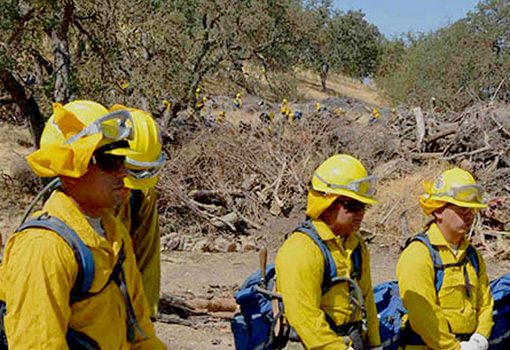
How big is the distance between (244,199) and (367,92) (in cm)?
3870

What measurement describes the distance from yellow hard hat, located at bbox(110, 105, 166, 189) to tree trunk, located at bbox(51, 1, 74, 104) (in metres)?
9.41

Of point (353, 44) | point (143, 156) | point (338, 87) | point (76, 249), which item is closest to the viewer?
point (76, 249)

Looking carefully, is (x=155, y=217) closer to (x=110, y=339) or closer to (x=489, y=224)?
(x=110, y=339)

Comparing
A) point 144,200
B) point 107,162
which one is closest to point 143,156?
point 107,162

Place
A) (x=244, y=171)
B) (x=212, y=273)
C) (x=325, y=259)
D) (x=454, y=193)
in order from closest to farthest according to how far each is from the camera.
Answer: (x=325, y=259) < (x=454, y=193) < (x=212, y=273) < (x=244, y=171)

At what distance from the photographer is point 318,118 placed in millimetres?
14883

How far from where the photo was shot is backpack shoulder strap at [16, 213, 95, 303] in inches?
81.1

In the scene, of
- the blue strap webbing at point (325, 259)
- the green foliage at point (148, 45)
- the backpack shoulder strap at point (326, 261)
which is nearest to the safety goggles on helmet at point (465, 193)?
the blue strap webbing at point (325, 259)

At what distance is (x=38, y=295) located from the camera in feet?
6.34

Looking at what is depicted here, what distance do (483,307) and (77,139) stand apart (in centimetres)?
270

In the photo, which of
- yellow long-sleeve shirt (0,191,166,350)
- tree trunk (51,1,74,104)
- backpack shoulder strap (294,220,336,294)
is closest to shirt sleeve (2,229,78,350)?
yellow long-sleeve shirt (0,191,166,350)

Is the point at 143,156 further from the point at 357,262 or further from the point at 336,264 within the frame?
the point at 357,262

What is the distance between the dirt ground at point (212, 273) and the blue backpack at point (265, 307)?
3594 mm

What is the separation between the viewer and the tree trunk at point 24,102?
425 inches
